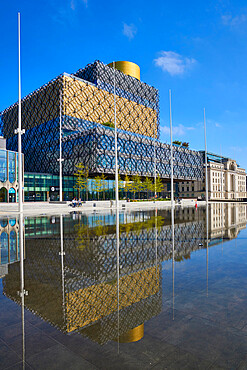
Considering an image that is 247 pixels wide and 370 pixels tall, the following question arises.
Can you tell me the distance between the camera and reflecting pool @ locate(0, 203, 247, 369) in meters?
3.16

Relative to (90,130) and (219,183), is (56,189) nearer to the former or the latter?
(90,130)

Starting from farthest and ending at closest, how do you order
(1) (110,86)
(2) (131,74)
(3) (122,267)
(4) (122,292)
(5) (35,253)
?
(2) (131,74)
(1) (110,86)
(5) (35,253)
(3) (122,267)
(4) (122,292)

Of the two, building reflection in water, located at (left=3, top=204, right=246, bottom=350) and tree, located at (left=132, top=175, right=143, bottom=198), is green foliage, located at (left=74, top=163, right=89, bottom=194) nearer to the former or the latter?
tree, located at (left=132, top=175, right=143, bottom=198)

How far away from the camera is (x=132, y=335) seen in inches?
145

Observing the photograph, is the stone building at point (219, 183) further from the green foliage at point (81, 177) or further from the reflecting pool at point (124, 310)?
the reflecting pool at point (124, 310)

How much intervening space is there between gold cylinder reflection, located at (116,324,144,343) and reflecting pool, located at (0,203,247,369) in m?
0.01

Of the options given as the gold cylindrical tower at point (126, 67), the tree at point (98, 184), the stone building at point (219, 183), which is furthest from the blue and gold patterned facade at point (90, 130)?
the stone building at point (219, 183)

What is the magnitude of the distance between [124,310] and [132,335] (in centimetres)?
86

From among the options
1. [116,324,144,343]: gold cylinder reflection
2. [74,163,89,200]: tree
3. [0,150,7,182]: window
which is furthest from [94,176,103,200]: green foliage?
[116,324,144,343]: gold cylinder reflection

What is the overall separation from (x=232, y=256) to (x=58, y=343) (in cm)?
705

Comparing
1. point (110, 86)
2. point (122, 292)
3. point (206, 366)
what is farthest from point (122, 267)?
point (110, 86)

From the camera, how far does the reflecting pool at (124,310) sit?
10.4 feet

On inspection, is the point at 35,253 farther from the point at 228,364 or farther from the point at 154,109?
the point at 154,109

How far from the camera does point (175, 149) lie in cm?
9150
